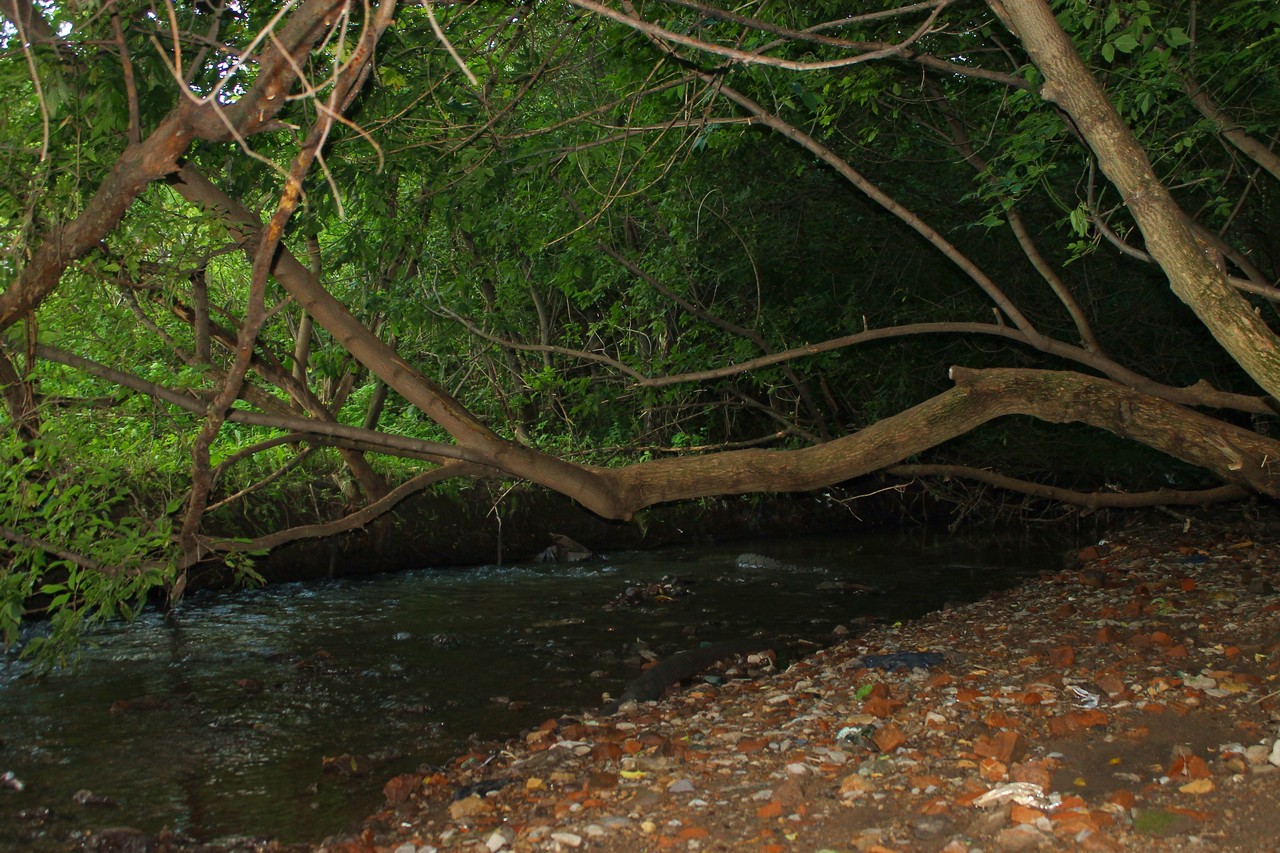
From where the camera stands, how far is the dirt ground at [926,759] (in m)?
3.40

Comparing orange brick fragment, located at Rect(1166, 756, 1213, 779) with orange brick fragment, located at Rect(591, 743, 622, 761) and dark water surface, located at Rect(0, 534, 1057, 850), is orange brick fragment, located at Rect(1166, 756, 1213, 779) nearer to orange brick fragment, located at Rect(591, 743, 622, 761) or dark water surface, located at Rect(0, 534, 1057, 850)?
orange brick fragment, located at Rect(591, 743, 622, 761)

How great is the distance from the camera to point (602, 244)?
8406 millimetres

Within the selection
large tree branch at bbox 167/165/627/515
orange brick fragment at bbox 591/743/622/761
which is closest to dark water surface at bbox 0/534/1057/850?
orange brick fragment at bbox 591/743/622/761

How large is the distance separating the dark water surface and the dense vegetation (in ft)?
2.52

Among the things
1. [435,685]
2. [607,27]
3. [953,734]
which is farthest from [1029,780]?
[607,27]

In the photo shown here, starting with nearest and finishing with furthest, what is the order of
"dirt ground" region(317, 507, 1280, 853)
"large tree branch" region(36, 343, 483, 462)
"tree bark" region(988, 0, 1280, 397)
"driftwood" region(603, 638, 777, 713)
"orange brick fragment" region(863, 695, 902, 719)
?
"dirt ground" region(317, 507, 1280, 853) → "tree bark" region(988, 0, 1280, 397) → "orange brick fragment" region(863, 695, 902, 719) → "large tree branch" region(36, 343, 483, 462) → "driftwood" region(603, 638, 777, 713)

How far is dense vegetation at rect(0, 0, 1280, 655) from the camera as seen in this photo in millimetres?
4312

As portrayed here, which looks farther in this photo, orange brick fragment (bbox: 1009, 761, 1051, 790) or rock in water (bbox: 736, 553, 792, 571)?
rock in water (bbox: 736, 553, 792, 571)

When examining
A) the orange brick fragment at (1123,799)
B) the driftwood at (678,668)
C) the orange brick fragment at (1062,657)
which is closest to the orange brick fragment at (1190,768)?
the orange brick fragment at (1123,799)

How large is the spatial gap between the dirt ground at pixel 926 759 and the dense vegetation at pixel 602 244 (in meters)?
1.22

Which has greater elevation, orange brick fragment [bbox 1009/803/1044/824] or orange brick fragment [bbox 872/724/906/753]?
orange brick fragment [bbox 1009/803/1044/824]

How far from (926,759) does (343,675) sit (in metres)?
3.98

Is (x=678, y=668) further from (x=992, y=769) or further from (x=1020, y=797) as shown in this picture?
(x=1020, y=797)

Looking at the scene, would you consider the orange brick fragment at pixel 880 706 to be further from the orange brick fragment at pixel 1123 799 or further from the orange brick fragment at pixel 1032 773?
the orange brick fragment at pixel 1123 799
